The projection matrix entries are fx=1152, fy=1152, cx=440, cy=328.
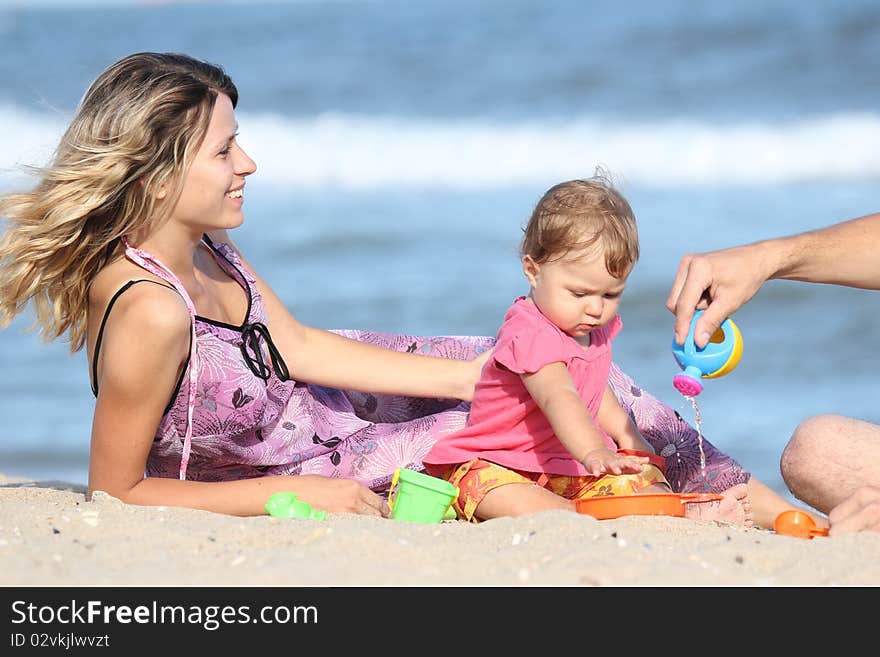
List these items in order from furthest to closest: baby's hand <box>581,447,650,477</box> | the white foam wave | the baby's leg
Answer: the white foam wave < the baby's leg < baby's hand <box>581,447,650,477</box>

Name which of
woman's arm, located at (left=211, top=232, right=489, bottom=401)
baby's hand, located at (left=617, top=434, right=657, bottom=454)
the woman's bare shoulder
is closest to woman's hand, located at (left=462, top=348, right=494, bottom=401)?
woman's arm, located at (left=211, top=232, right=489, bottom=401)

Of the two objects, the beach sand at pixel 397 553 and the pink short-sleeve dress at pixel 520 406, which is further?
the pink short-sleeve dress at pixel 520 406

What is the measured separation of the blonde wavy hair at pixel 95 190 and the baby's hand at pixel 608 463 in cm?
152

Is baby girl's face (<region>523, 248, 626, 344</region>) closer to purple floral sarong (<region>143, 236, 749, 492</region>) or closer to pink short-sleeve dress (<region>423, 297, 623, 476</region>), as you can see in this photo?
pink short-sleeve dress (<region>423, 297, 623, 476</region>)

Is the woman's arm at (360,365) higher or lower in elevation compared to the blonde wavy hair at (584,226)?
lower

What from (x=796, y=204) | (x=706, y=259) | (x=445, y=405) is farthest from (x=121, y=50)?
(x=706, y=259)

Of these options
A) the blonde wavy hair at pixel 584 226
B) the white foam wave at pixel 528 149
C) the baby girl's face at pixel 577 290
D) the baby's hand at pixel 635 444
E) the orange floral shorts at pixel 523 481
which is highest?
the white foam wave at pixel 528 149

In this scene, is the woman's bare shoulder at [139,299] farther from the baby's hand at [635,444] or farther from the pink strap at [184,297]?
the baby's hand at [635,444]

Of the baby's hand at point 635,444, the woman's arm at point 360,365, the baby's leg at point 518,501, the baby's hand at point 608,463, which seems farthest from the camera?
the woman's arm at point 360,365

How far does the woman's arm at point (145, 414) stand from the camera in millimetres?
3287

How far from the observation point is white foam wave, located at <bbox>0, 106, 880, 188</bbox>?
11.6m

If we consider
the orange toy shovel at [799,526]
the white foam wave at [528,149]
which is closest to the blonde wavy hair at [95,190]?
the orange toy shovel at [799,526]

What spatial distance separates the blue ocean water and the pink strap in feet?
2.03

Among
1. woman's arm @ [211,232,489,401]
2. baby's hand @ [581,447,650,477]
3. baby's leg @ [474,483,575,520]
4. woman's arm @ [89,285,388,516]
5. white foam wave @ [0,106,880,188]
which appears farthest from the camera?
white foam wave @ [0,106,880,188]
